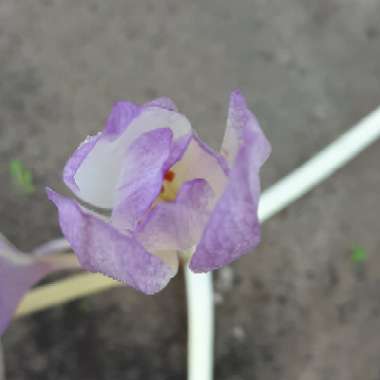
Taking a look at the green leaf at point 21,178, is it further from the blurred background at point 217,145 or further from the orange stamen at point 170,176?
the orange stamen at point 170,176

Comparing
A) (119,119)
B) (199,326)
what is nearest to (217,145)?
(199,326)

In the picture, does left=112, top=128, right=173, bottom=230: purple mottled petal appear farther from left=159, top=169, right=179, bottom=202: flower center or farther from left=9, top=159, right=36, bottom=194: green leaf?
left=9, top=159, right=36, bottom=194: green leaf

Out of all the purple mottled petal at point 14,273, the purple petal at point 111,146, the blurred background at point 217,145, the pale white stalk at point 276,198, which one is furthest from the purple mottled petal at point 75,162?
the blurred background at point 217,145

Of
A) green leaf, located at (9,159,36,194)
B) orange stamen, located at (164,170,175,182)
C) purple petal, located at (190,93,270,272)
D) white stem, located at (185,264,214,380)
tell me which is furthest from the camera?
green leaf, located at (9,159,36,194)

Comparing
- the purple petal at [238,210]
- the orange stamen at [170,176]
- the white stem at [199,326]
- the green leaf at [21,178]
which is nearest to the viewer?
the purple petal at [238,210]

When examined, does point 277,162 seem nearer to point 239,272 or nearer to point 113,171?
point 239,272

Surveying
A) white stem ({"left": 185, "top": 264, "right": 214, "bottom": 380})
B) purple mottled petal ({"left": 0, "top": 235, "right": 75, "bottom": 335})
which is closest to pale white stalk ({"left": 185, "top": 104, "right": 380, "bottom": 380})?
white stem ({"left": 185, "top": 264, "right": 214, "bottom": 380})

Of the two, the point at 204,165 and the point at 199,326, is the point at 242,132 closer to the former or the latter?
the point at 204,165
